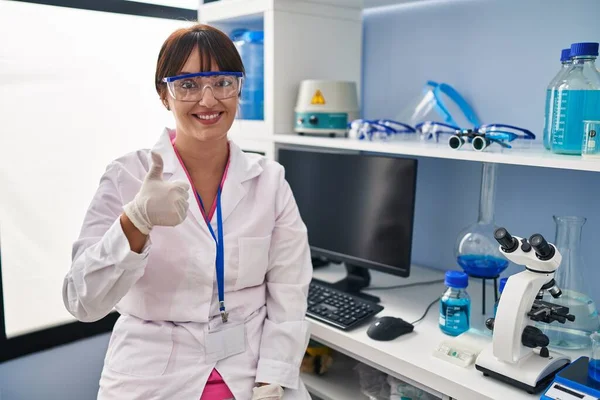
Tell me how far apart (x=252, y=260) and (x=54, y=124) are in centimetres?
101

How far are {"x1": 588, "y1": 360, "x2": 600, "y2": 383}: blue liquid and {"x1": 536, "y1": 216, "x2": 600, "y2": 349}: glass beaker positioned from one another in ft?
0.64

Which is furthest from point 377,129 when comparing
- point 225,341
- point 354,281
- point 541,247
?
point 225,341

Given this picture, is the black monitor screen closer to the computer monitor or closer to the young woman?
the computer monitor

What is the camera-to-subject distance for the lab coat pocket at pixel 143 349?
1.30 metres

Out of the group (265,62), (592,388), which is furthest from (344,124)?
(592,388)

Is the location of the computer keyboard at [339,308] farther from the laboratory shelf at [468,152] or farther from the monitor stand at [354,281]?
the laboratory shelf at [468,152]

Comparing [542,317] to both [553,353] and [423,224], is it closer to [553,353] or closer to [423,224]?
[553,353]

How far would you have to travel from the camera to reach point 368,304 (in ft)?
5.44

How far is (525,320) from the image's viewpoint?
125 centimetres

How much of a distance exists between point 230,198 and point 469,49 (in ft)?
3.30

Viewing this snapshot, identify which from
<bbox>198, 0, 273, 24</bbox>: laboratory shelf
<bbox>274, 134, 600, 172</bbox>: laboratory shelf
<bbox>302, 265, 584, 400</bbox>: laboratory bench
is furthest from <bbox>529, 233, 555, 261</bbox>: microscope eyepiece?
<bbox>198, 0, 273, 24</bbox>: laboratory shelf

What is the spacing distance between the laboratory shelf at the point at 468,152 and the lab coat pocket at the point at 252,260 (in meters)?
0.49

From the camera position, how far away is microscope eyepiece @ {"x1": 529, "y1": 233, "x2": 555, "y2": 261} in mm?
1191

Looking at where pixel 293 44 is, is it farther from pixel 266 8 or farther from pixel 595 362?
pixel 595 362
